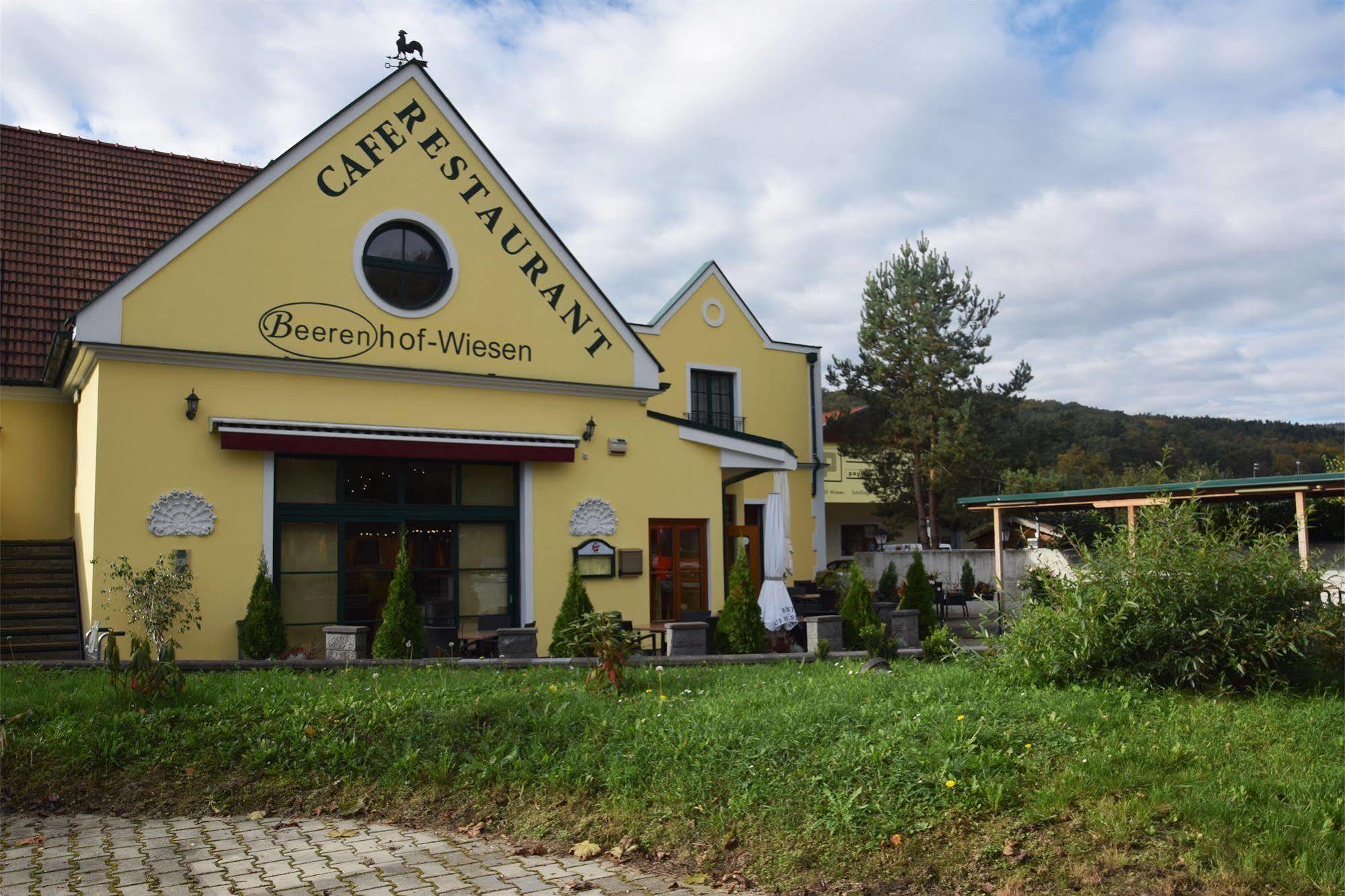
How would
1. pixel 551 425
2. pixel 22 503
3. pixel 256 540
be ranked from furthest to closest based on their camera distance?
pixel 551 425, pixel 22 503, pixel 256 540

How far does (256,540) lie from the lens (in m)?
12.3

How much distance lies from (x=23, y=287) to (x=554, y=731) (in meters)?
11.8

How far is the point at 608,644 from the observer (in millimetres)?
8570

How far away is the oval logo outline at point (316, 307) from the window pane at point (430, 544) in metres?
2.49

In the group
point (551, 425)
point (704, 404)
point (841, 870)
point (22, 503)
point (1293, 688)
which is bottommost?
point (841, 870)

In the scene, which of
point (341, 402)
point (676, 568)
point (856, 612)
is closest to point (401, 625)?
point (341, 402)

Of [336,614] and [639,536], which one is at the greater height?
[639,536]

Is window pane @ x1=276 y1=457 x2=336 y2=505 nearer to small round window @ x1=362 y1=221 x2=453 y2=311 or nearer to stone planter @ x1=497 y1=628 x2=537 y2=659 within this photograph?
small round window @ x1=362 y1=221 x2=453 y2=311

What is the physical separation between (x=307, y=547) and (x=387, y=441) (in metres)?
1.77

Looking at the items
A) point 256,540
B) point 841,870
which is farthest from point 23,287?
point 841,870

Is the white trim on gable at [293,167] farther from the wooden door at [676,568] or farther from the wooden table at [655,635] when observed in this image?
the wooden table at [655,635]

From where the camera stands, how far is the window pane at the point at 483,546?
45.9 feet

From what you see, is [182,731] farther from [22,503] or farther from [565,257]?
[565,257]

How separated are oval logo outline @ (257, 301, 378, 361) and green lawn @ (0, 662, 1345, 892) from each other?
17.8 feet
